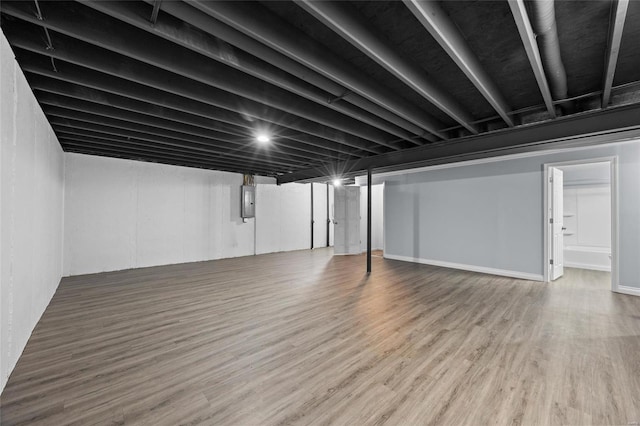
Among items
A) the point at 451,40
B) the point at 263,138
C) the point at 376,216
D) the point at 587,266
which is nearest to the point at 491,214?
the point at 587,266

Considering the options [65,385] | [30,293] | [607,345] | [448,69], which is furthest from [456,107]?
[30,293]

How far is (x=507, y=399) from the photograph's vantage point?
69.1 inches

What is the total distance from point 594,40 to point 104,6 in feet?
11.4

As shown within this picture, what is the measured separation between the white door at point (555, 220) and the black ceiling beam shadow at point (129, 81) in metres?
→ 4.74

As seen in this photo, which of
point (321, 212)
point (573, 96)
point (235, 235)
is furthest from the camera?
point (321, 212)

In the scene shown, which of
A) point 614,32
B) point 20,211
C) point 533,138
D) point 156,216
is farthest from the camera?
point 156,216

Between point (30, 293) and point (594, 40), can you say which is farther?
point (30, 293)

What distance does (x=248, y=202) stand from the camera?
25.2 ft

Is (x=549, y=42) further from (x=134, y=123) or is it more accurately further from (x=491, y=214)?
(x=134, y=123)

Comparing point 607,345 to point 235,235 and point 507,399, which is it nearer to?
point 507,399

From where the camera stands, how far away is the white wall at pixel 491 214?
4102 mm

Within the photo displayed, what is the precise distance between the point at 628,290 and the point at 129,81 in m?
7.28

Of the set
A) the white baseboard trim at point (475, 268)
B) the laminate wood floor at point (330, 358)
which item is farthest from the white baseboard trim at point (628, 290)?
the white baseboard trim at point (475, 268)

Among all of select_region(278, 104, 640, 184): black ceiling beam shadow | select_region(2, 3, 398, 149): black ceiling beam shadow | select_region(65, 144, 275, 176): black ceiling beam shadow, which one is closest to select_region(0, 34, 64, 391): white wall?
select_region(2, 3, 398, 149): black ceiling beam shadow
